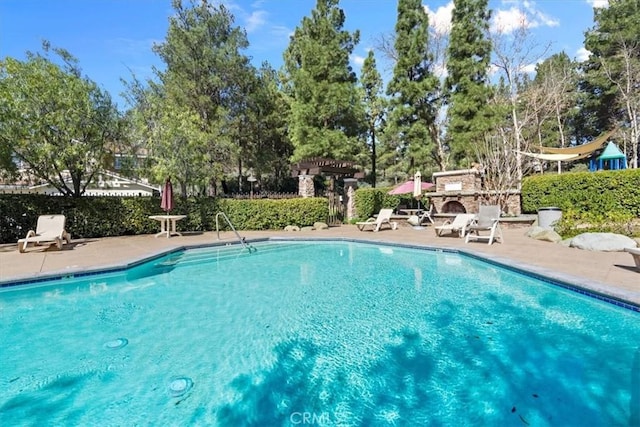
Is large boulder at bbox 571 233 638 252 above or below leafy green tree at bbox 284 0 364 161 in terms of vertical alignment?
below

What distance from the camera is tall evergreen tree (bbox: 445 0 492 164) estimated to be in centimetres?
1970

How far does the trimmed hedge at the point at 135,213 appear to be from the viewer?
10789mm

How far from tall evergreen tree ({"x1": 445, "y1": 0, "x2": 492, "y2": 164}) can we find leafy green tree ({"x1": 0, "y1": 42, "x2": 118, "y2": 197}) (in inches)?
699

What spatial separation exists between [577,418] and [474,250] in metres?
6.32

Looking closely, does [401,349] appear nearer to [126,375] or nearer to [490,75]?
[126,375]

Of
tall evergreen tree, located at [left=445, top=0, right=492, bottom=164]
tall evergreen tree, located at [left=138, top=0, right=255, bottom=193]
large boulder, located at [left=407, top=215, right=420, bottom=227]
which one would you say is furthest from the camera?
tall evergreen tree, located at [left=445, top=0, right=492, bottom=164]

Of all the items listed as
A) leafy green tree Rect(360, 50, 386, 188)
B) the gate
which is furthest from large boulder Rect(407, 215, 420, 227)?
leafy green tree Rect(360, 50, 386, 188)

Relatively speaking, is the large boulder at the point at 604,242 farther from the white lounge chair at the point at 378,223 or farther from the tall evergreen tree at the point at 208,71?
the tall evergreen tree at the point at 208,71

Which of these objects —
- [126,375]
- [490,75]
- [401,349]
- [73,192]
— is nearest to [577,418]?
[401,349]

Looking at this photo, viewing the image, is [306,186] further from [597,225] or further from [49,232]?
[597,225]

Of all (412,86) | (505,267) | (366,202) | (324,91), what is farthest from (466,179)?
(324,91)

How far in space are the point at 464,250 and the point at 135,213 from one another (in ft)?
37.3

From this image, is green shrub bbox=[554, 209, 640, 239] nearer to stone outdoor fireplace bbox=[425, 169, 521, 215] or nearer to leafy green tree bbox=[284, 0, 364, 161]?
stone outdoor fireplace bbox=[425, 169, 521, 215]

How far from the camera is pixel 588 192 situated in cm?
1266
